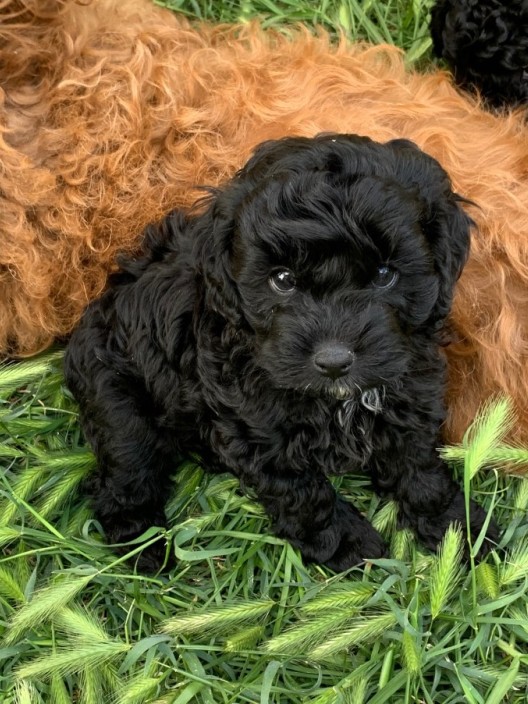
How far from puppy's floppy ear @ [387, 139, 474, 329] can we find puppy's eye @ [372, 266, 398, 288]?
0.45 feet

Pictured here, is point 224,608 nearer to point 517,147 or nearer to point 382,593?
point 382,593

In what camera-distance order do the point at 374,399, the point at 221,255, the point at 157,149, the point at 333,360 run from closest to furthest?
1. the point at 333,360
2. the point at 221,255
3. the point at 374,399
4. the point at 157,149

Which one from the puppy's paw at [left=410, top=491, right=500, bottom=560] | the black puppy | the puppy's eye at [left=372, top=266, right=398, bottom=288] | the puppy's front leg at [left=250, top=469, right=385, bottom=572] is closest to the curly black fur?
the black puppy

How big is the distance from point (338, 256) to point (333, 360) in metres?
0.24

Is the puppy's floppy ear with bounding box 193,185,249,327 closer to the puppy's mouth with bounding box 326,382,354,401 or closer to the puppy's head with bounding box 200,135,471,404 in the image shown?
the puppy's head with bounding box 200,135,471,404

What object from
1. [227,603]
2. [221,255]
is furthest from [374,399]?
[227,603]

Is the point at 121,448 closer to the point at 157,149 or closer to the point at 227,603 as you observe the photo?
the point at 227,603

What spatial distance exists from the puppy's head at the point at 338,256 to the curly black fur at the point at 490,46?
98 centimetres

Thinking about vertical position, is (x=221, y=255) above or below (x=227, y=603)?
above

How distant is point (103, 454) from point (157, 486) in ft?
0.73

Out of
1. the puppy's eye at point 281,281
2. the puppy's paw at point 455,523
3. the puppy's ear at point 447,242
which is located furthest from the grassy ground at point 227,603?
the puppy's eye at point 281,281

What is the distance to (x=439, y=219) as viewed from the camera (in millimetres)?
1970

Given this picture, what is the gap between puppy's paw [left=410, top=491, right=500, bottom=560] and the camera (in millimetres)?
2521

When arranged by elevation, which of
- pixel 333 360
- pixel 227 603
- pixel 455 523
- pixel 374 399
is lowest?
pixel 227 603
